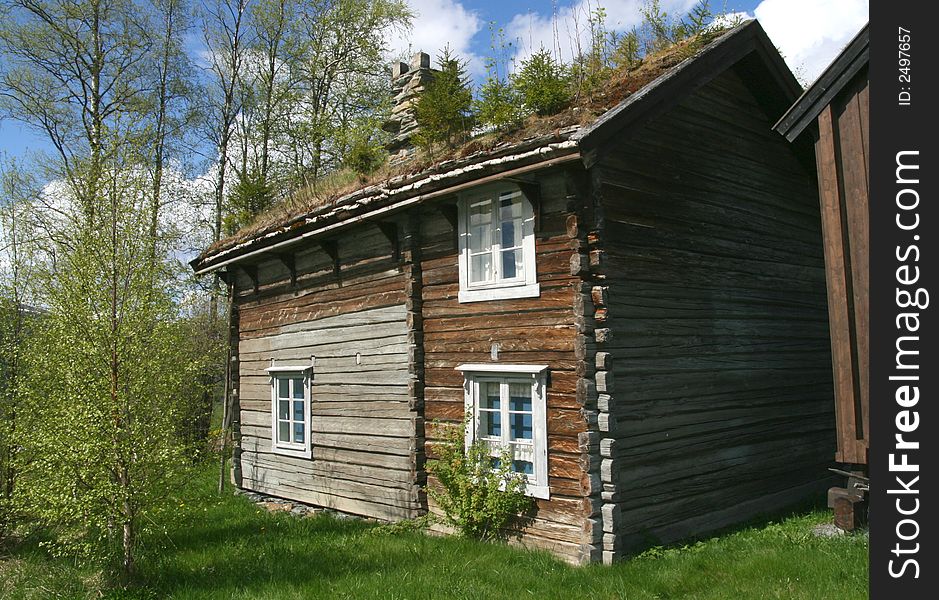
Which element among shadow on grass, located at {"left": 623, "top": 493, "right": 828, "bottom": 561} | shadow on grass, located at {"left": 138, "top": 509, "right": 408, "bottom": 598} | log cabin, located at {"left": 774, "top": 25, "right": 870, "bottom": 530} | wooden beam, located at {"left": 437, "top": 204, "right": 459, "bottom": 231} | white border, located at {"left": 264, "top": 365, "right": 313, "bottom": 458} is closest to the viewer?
log cabin, located at {"left": 774, "top": 25, "right": 870, "bottom": 530}

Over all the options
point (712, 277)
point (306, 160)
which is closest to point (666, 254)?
point (712, 277)

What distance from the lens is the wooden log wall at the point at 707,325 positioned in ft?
28.3

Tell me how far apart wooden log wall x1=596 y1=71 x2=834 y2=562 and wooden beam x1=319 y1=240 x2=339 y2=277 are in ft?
16.9

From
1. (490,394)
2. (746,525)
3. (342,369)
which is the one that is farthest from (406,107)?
(746,525)

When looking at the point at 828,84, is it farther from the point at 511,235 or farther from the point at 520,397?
the point at 520,397

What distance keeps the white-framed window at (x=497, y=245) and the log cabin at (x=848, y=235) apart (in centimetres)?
333

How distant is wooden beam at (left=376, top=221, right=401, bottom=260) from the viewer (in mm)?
10875

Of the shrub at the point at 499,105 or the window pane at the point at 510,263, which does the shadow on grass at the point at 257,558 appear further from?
the shrub at the point at 499,105

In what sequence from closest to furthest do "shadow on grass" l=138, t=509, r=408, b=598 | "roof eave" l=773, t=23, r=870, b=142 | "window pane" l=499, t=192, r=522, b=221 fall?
"roof eave" l=773, t=23, r=870, b=142 < "shadow on grass" l=138, t=509, r=408, b=598 < "window pane" l=499, t=192, r=522, b=221

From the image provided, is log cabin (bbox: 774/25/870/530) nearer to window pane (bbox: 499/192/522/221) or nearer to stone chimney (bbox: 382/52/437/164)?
window pane (bbox: 499/192/522/221)

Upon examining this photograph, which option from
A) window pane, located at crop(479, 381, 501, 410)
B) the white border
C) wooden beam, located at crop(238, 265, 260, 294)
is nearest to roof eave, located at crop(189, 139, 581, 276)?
wooden beam, located at crop(238, 265, 260, 294)

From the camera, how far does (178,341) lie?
8.70m
